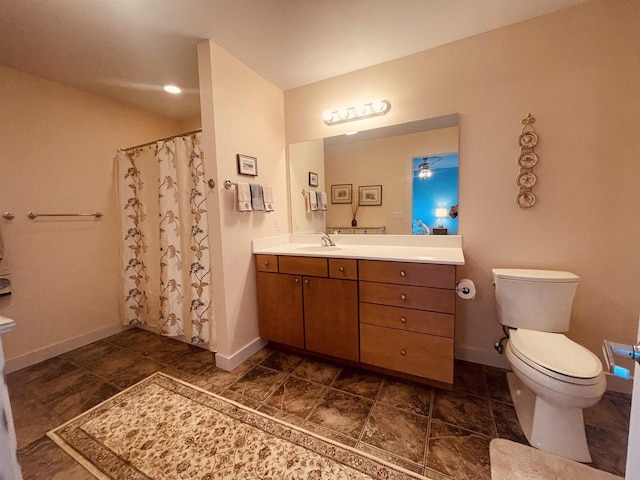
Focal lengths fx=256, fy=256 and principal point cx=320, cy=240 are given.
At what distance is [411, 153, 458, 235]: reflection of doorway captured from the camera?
1917mm

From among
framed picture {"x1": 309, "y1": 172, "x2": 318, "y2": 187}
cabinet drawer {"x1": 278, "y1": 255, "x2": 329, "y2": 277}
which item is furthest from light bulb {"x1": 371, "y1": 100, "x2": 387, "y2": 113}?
cabinet drawer {"x1": 278, "y1": 255, "x2": 329, "y2": 277}

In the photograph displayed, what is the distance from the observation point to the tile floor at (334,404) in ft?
4.02

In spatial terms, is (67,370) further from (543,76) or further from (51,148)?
(543,76)

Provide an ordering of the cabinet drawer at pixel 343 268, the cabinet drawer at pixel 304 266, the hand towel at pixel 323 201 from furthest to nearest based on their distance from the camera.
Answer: the hand towel at pixel 323 201 → the cabinet drawer at pixel 304 266 → the cabinet drawer at pixel 343 268

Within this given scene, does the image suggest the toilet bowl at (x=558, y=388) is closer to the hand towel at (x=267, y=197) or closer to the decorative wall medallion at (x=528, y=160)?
the decorative wall medallion at (x=528, y=160)

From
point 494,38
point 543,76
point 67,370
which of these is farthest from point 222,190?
point 543,76

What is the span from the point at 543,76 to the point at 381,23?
3.56 feet

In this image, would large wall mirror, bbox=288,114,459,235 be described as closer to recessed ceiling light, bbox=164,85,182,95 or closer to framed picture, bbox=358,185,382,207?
framed picture, bbox=358,185,382,207

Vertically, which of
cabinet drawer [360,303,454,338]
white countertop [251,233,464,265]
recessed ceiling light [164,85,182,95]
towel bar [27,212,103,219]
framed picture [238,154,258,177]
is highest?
recessed ceiling light [164,85,182,95]

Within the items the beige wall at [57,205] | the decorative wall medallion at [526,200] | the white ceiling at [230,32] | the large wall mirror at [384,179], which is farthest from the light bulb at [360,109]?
the beige wall at [57,205]

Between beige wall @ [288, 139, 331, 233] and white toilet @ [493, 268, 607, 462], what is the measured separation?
151 cm

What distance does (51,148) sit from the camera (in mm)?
2129

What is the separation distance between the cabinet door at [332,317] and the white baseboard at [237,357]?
0.50 metres

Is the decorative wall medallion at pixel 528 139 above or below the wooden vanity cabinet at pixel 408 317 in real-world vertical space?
above
